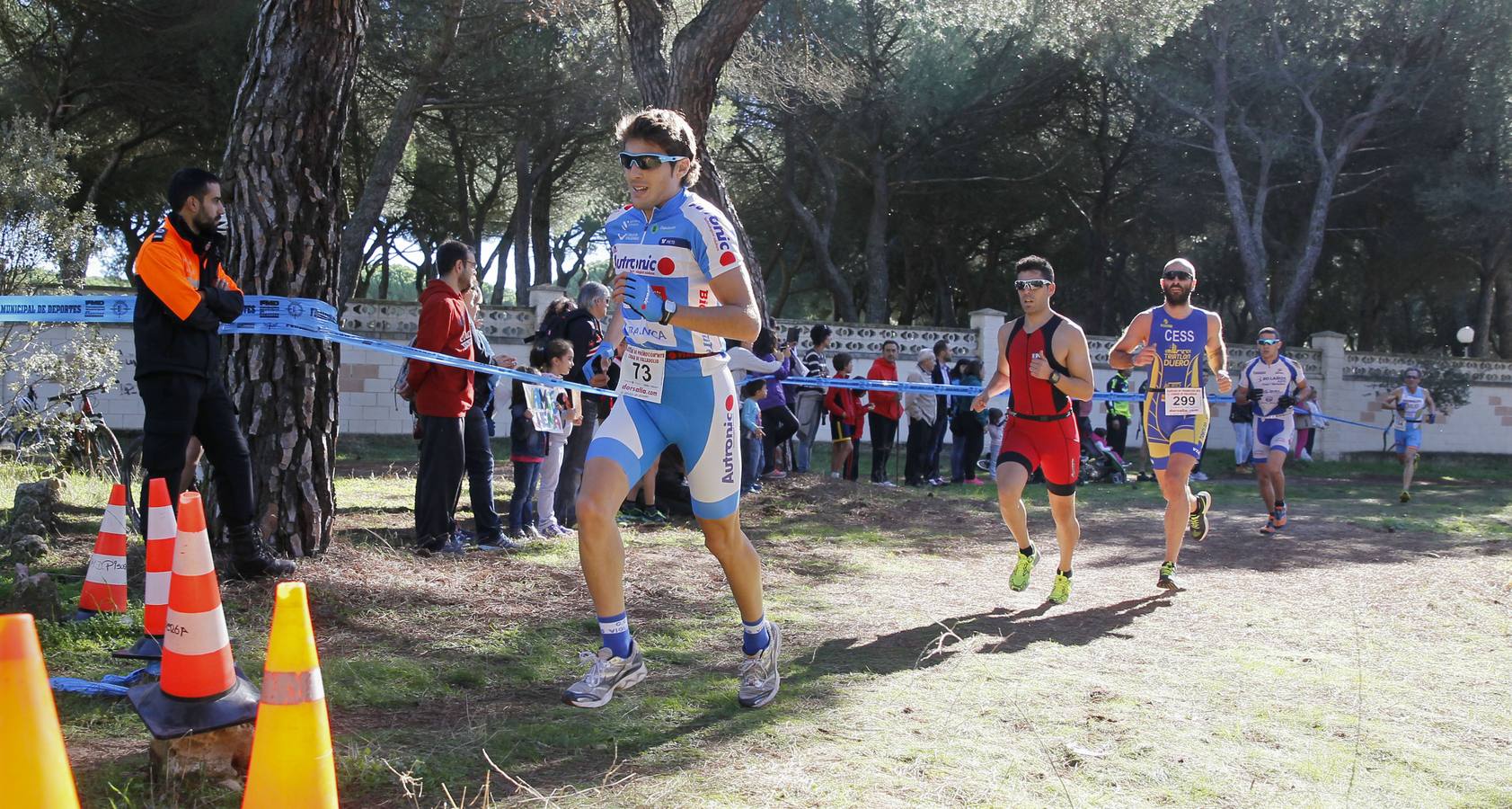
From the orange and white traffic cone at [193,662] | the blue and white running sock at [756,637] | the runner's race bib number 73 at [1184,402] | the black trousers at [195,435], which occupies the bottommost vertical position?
the blue and white running sock at [756,637]

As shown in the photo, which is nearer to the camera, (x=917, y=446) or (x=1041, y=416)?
(x=1041, y=416)

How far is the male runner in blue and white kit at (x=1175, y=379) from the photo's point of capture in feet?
24.9

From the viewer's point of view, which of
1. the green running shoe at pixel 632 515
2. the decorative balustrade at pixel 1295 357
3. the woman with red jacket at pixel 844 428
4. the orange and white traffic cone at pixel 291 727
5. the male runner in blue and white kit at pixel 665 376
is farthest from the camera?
the decorative balustrade at pixel 1295 357

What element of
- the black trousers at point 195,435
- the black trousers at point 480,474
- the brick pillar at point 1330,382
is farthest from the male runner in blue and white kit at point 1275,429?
the brick pillar at point 1330,382

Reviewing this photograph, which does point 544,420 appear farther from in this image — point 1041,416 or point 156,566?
point 156,566

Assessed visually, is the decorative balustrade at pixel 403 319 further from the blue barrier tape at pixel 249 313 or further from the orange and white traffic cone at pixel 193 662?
the orange and white traffic cone at pixel 193 662

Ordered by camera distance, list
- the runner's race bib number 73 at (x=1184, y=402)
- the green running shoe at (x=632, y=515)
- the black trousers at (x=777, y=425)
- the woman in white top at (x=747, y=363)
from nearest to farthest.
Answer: the runner's race bib number 73 at (x=1184, y=402) → the green running shoe at (x=632, y=515) → the woman in white top at (x=747, y=363) → the black trousers at (x=777, y=425)

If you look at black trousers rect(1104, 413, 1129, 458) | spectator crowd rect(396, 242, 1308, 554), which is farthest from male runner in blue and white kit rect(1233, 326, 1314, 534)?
black trousers rect(1104, 413, 1129, 458)

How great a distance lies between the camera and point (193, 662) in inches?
125

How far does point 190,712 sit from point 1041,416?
487cm

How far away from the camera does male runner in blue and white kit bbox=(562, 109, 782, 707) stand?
13.8ft

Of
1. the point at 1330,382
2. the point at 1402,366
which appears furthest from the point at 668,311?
the point at 1402,366

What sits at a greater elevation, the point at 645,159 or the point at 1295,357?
the point at 645,159

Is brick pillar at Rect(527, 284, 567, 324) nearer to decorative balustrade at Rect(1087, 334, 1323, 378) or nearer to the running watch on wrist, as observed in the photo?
decorative balustrade at Rect(1087, 334, 1323, 378)
